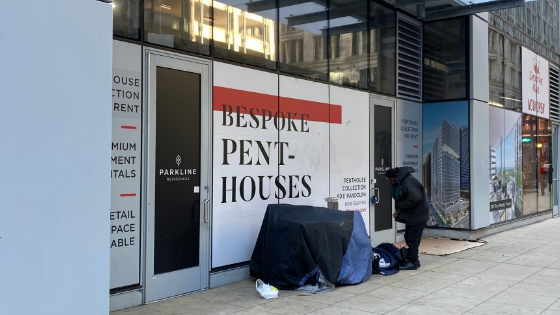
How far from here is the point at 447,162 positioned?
11.8m

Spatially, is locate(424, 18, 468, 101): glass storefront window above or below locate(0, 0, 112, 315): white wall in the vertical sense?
above

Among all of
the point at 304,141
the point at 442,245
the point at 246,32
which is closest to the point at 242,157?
the point at 304,141

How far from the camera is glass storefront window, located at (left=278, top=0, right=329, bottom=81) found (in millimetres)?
8625

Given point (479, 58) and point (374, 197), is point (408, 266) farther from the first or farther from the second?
point (479, 58)

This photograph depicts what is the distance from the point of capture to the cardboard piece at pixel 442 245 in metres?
10.0

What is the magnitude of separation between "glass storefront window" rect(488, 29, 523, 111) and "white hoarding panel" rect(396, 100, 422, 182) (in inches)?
80.0

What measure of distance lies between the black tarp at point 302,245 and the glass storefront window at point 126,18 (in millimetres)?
2982

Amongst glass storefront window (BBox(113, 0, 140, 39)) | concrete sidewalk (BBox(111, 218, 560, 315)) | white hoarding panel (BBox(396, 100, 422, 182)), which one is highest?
glass storefront window (BBox(113, 0, 140, 39))

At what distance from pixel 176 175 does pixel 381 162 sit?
521 centimetres

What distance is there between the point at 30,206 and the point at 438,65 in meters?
10.2

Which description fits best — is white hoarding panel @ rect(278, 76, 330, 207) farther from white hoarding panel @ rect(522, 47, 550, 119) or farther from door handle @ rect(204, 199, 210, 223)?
white hoarding panel @ rect(522, 47, 550, 119)

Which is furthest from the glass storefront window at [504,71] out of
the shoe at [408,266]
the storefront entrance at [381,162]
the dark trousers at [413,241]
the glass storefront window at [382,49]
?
the shoe at [408,266]

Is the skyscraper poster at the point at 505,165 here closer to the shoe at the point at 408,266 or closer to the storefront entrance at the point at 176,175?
the shoe at the point at 408,266

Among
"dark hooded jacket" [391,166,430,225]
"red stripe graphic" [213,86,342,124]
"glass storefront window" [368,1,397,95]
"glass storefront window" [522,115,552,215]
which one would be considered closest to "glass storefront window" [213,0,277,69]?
"red stripe graphic" [213,86,342,124]
